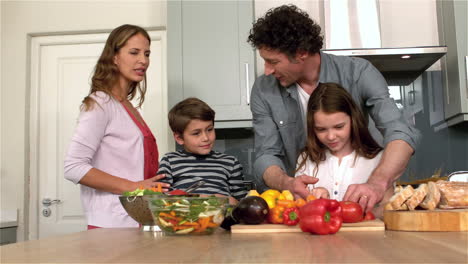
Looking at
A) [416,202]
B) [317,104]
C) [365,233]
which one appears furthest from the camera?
[317,104]

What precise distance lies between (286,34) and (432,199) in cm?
85

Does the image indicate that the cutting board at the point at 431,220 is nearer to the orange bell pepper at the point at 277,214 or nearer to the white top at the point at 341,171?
the orange bell pepper at the point at 277,214

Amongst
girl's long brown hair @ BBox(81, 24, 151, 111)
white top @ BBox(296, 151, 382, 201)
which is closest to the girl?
white top @ BBox(296, 151, 382, 201)

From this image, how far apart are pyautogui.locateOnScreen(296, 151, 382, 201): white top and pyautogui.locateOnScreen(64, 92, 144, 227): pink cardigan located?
2.26 feet

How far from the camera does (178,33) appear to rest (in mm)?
2916

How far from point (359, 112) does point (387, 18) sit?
152 cm

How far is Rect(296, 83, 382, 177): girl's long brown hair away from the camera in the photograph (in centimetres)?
188

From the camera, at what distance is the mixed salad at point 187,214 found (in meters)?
1.09

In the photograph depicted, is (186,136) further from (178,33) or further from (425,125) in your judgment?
(425,125)

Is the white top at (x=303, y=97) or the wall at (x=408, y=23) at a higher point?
the wall at (x=408, y=23)

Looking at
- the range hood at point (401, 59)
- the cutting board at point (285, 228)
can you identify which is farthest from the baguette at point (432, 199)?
the range hood at point (401, 59)

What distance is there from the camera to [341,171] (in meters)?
2.03

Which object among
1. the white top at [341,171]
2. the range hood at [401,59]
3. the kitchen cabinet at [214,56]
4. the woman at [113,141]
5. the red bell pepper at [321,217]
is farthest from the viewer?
the kitchen cabinet at [214,56]

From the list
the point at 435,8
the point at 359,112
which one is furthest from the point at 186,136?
the point at 435,8
